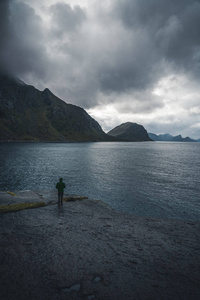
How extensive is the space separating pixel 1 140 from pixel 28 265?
22767 cm

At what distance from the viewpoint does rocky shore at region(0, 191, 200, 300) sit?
7004mm

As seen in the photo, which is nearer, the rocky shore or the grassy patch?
the rocky shore

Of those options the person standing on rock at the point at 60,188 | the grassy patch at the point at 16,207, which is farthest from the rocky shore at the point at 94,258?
the person standing on rock at the point at 60,188

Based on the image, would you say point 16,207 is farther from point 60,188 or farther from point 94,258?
point 94,258

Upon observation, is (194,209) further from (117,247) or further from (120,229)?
(117,247)

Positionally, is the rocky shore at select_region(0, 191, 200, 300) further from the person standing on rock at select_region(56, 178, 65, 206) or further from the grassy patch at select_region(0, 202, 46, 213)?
the person standing on rock at select_region(56, 178, 65, 206)

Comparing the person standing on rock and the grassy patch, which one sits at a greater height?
the person standing on rock

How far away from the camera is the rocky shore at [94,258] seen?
7.00 meters

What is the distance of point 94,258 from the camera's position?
936 cm

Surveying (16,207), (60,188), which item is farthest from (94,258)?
(16,207)

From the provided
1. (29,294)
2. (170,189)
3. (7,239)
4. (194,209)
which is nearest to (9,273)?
(29,294)

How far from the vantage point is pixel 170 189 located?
31781mm

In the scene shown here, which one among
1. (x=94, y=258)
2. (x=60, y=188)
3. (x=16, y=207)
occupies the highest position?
(x=60, y=188)

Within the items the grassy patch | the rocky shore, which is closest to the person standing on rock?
the grassy patch
